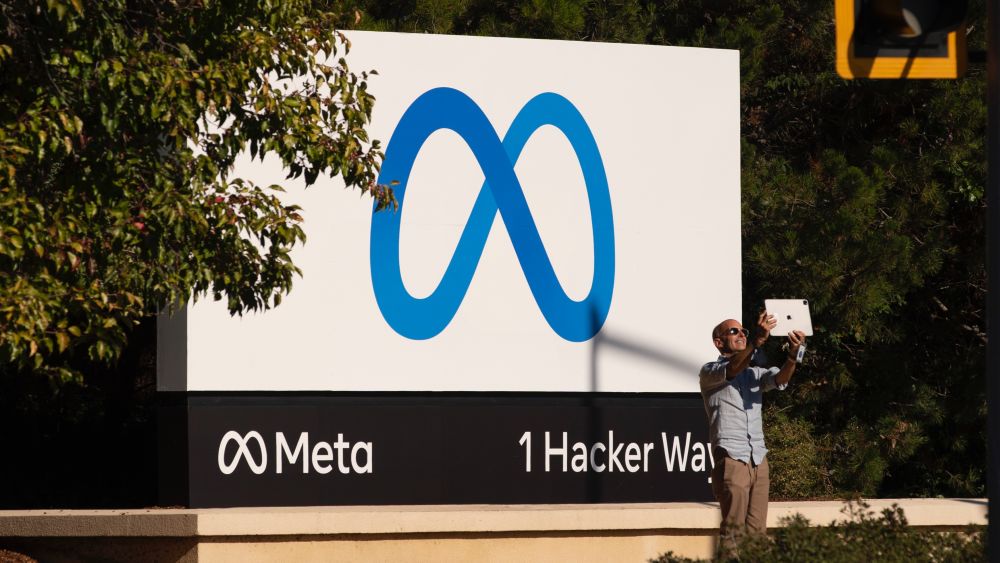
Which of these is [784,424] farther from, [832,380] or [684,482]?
[684,482]

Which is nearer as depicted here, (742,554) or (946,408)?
(742,554)

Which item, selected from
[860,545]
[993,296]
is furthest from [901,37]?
[860,545]

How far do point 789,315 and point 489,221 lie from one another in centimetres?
405

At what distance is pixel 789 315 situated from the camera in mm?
9344

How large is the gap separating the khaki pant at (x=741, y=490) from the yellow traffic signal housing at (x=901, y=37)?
12.8ft

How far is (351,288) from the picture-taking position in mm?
12461

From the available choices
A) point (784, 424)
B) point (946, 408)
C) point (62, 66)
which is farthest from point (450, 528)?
point (946, 408)

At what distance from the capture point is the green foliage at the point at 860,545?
21.6 ft

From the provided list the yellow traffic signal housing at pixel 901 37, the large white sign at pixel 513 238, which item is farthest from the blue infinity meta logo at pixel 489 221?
the yellow traffic signal housing at pixel 901 37

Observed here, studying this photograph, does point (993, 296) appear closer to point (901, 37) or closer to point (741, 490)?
point (901, 37)

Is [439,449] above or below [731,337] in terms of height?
below

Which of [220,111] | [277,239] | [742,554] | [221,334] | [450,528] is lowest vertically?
[450,528]

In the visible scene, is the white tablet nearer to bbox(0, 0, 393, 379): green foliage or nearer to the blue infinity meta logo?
bbox(0, 0, 393, 379): green foliage

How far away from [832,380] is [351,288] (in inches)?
272
